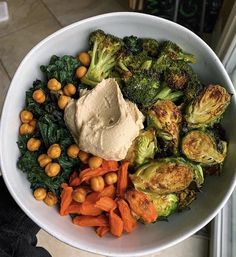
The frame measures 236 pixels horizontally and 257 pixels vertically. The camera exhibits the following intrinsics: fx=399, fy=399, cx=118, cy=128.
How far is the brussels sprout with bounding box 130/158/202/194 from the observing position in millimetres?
845

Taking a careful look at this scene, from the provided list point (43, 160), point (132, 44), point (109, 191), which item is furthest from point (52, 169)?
point (132, 44)

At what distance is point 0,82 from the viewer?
5.15 feet

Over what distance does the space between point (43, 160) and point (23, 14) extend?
3.45ft

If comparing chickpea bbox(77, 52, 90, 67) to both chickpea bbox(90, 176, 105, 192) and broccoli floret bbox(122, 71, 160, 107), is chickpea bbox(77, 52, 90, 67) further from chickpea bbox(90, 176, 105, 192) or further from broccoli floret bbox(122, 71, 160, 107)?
chickpea bbox(90, 176, 105, 192)

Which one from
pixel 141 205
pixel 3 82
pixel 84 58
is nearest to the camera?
pixel 141 205

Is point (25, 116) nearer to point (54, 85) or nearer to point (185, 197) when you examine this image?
point (54, 85)

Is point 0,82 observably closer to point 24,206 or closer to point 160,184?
point 24,206

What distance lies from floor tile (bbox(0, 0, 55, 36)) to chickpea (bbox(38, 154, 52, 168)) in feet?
3.14

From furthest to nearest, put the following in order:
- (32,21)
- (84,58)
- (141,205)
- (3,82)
Answer: (32,21) → (3,82) → (84,58) → (141,205)

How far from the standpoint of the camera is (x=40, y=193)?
0.88 m

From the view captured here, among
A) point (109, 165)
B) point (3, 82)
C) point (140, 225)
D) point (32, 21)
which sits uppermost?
point (109, 165)

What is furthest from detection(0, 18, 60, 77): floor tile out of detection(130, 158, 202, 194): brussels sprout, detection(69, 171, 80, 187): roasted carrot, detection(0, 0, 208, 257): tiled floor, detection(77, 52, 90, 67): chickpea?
detection(130, 158, 202, 194): brussels sprout

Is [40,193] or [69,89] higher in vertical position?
[69,89]

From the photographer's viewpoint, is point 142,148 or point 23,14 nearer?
point 142,148
